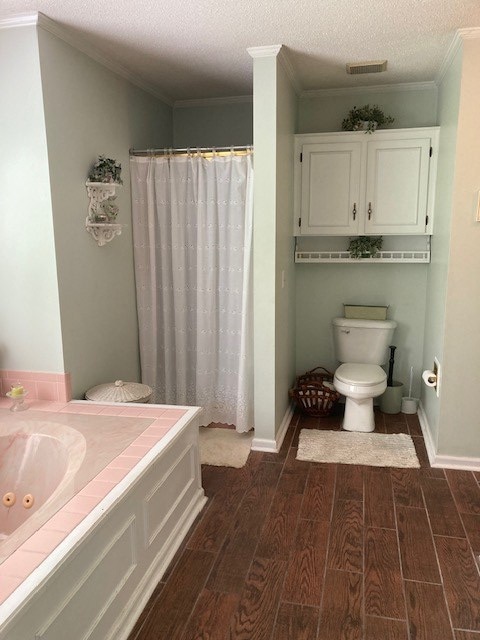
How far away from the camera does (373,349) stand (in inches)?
151

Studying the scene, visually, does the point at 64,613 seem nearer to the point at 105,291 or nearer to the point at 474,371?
the point at 105,291

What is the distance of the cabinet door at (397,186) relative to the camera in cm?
349

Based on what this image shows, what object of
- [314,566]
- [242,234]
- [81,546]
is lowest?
[314,566]

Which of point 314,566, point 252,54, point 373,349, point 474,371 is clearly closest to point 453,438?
point 474,371

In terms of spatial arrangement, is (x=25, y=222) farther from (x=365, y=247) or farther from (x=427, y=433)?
(x=427, y=433)

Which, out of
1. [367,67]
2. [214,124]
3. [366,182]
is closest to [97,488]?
[366,182]

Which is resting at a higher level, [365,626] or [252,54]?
[252,54]

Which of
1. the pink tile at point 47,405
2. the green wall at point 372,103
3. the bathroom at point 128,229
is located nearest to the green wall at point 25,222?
the bathroom at point 128,229

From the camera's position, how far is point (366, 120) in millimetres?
3621

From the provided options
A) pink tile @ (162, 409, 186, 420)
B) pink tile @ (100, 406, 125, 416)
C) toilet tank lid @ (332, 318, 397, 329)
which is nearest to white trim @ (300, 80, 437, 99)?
toilet tank lid @ (332, 318, 397, 329)

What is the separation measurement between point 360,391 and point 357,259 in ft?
3.36

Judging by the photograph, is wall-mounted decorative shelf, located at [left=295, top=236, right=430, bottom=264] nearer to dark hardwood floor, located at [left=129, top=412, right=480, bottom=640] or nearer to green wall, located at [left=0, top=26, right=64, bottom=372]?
dark hardwood floor, located at [left=129, top=412, right=480, bottom=640]

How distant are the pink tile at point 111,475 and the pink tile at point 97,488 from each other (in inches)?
0.7

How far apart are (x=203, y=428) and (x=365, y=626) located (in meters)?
1.96
